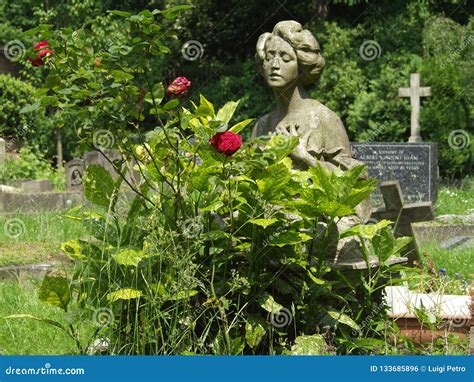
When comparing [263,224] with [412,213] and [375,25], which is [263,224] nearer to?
[412,213]

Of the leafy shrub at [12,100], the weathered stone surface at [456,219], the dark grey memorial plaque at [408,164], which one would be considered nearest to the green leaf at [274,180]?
the weathered stone surface at [456,219]

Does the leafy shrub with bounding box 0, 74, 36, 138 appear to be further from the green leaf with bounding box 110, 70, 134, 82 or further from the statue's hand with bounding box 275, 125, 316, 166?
the green leaf with bounding box 110, 70, 134, 82

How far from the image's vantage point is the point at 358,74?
1745 cm

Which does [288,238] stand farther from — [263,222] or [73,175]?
[73,175]

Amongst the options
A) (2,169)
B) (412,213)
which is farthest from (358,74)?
(412,213)

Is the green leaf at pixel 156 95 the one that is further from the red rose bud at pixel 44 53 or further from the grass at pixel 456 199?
the grass at pixel 456 199

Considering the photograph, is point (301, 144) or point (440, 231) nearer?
point (301, 144)

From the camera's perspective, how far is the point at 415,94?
15.5m

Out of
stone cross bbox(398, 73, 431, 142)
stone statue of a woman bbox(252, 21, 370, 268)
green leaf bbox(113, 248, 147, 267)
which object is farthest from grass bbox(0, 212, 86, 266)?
stone cross bbox(398, 73, 431, 142)

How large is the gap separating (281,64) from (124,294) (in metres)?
1.84

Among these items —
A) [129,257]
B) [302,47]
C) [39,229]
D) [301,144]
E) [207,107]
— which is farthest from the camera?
[39,229]

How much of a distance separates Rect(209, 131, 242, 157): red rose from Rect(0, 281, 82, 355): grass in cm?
119

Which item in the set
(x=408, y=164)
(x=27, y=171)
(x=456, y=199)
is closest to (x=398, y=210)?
(x=408, y=164)

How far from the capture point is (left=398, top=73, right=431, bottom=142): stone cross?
50.7 ft
